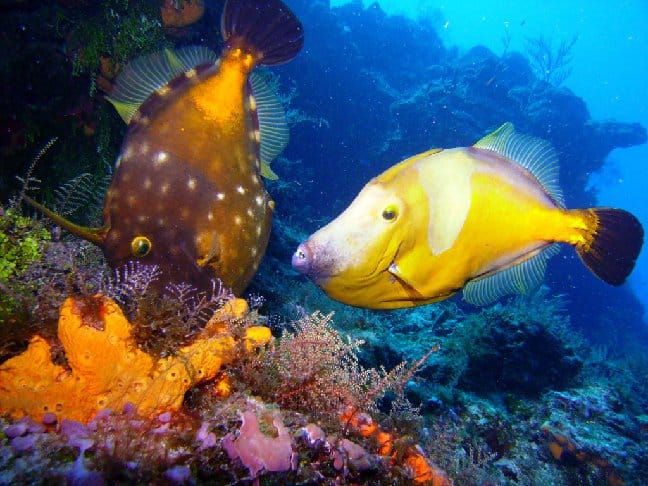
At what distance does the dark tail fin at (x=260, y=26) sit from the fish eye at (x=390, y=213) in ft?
5.52

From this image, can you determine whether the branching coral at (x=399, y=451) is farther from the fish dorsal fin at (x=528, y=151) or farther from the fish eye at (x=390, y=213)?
the fish dorsal fin at (x=528, y=151)

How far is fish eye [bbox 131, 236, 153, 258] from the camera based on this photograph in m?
2.23

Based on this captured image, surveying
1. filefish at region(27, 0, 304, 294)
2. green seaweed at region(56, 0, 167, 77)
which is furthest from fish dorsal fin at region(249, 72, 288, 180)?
green seaweed at region(56, 0, 167, 77)

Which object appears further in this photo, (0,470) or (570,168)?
(570,168)

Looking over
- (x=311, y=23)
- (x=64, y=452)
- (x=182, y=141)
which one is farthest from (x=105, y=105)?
(x=311, y=23)

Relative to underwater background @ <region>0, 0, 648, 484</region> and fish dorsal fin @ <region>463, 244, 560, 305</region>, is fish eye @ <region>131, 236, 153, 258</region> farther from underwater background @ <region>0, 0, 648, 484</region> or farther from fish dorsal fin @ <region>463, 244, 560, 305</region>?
fish dorsal fin @ <region>463, 244, 560, 305</region>

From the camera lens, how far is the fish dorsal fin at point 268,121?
119 inches

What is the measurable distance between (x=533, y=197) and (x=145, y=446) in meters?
2.32

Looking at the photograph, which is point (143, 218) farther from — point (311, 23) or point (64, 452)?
point (311, 23)

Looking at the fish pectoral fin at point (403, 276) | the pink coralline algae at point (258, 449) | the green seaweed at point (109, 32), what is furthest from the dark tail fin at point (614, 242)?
the green seaweed at point (109, 32)

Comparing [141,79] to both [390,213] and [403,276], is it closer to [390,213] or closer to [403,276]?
[390,213]

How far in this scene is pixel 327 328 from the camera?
2654 mm

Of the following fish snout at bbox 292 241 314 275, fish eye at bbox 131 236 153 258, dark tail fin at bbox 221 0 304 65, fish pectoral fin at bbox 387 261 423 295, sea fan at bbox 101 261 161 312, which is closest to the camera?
fish snout at bbox 292 241 314 275

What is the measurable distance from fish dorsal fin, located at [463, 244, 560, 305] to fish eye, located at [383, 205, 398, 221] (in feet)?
2.53
